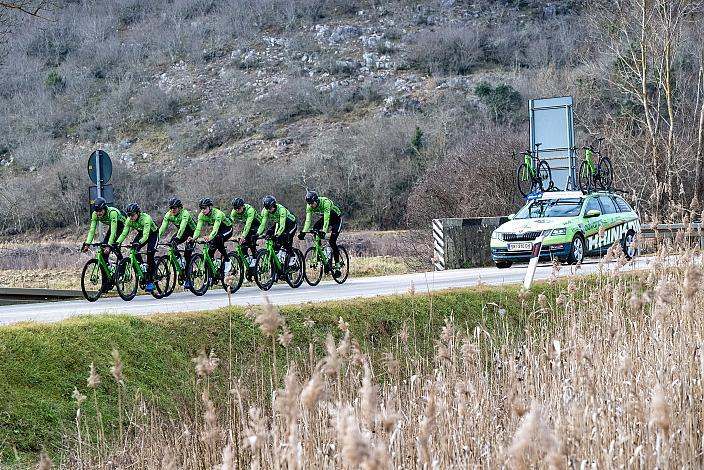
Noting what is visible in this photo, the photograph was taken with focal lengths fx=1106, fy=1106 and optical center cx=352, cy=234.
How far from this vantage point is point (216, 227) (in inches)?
704

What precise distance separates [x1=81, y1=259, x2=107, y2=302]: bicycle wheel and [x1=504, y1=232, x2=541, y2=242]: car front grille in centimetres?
887

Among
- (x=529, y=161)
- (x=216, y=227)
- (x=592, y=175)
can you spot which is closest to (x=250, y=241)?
(x=216, y=227)

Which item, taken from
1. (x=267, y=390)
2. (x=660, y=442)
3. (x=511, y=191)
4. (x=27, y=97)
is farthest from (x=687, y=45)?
(x=27, y=97)

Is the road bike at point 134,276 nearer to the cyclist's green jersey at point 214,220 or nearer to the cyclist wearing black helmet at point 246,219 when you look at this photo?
the cyclist's green jersey at point 214,220

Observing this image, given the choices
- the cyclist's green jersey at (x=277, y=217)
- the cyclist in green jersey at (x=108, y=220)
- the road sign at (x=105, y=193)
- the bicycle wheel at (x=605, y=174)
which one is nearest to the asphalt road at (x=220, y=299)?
the cyclist in green jersey at (x=108, y=220)

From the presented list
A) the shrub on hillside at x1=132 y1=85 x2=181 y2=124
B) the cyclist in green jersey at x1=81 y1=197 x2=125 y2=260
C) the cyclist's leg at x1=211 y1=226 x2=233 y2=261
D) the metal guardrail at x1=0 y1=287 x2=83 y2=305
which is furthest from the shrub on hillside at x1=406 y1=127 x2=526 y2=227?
the shrub on hillside at x1=132 y1=85 x2=181 y2=124

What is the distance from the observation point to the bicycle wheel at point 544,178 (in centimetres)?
2696

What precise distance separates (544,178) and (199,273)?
40.8 feet

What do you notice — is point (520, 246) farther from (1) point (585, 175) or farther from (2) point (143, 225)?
(2) point (143, 225)

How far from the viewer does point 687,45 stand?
51.1 m

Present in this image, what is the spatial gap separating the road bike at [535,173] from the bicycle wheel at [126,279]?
37.5 ft

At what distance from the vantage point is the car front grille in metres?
22.2

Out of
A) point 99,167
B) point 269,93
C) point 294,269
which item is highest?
point 269,93

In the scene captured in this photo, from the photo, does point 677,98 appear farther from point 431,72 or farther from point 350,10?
point 350,10
